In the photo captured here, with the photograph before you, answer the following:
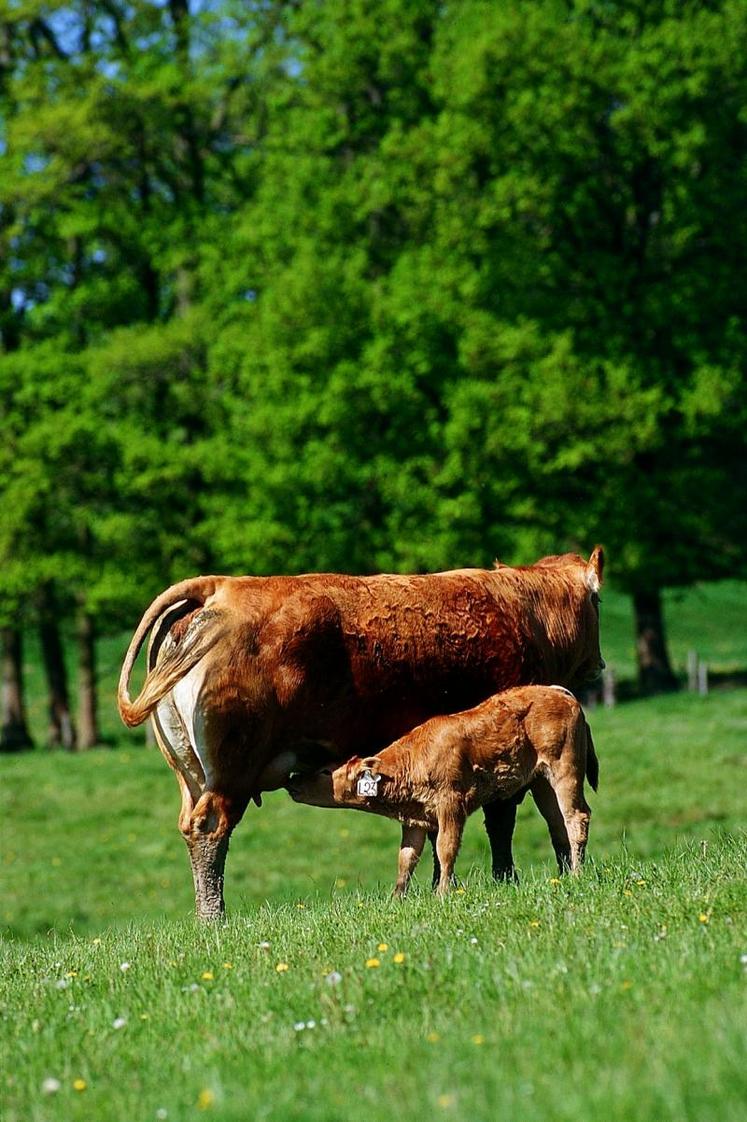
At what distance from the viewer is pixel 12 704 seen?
34562 millimetres

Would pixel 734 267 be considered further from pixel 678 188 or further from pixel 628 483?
pixel 628 483

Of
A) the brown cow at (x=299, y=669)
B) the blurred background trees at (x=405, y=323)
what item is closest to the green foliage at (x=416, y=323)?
the blurred background trees at (x=405, y=323)

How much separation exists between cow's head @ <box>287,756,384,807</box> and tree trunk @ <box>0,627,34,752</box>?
26.5 m

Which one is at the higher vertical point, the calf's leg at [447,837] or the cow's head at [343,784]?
the cow's head at [343,784]

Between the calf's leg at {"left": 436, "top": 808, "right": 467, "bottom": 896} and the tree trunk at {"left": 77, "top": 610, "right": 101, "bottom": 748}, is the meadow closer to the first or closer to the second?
the calf's leg at {"left": 436, "top": 808, "right": 467, "bottom": 896}

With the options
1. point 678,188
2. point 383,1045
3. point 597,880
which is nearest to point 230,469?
point 678,188

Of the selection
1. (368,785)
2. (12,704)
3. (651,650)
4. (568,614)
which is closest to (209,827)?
→ (368,785)

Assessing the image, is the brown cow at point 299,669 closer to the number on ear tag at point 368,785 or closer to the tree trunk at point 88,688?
the number on ear tag at point 368,785

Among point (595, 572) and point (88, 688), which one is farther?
point (88, 688)

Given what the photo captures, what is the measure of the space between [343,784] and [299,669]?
2.27ft

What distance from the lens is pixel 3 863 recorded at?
21250mm

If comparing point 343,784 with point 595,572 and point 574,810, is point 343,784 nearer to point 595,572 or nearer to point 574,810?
point 574,810

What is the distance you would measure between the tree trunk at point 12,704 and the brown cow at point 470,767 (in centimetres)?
2680

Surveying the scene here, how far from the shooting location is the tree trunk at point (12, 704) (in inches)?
1350
